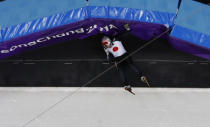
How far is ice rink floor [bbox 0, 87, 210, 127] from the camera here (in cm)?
271

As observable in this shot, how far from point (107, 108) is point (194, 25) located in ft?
4.66

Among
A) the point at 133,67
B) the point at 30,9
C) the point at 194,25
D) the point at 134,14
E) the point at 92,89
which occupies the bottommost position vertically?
the point at 92,89

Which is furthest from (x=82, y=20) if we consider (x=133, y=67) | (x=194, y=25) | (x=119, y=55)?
(x=194, y=25)

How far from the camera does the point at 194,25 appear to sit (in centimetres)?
250

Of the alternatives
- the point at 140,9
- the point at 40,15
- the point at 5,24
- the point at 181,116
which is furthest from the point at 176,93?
the point at 5,24

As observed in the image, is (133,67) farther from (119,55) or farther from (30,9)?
(30,9)

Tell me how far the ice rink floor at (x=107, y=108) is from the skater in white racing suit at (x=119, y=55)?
0.19 m

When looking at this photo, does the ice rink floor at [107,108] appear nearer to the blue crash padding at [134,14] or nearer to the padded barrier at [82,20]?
the padded barrier at [82,20]

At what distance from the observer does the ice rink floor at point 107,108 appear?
2707 millimetres

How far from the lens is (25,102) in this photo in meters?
2.96

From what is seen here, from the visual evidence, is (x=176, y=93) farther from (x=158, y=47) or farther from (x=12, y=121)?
(x=12, y=121)

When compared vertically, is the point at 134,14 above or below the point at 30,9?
below

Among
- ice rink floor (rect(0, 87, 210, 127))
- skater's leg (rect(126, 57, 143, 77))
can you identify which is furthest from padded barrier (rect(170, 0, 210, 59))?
ice rink floor (rect(0, 87, 210, 127))

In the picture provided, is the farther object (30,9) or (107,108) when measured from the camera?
(107,108)
